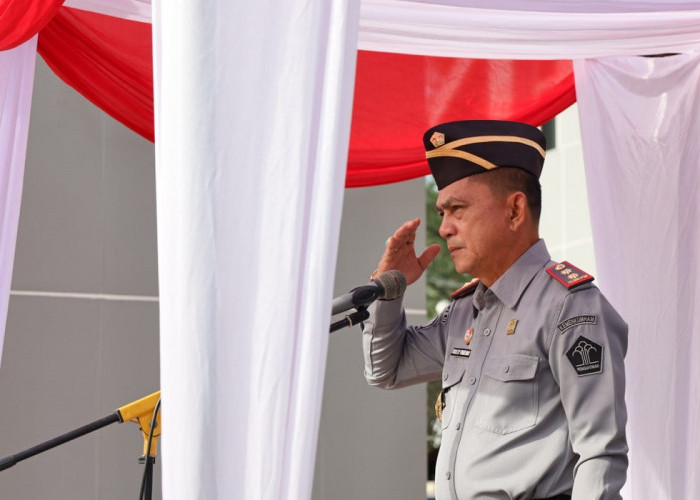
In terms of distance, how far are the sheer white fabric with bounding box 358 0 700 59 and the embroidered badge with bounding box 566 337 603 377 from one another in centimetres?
115

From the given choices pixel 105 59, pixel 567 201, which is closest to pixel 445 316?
pixel 105 59

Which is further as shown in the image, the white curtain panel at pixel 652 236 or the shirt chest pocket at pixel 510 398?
the white curtain panel at pixel 652 236

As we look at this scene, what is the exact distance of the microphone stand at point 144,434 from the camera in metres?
2.36

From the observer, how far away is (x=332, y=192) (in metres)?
1.74

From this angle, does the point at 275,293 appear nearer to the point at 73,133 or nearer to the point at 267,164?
the point at 267,164

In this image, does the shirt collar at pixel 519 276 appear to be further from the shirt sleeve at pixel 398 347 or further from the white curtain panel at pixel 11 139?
the white curtain panel at pixel 11 139

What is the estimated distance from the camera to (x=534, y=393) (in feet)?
7.96

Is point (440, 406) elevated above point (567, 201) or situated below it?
below

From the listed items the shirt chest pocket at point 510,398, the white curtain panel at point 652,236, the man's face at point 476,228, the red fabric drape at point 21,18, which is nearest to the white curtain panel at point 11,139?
the red fabric drape at point 21,18

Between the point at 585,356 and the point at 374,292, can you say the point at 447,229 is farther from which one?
the point at 585,356

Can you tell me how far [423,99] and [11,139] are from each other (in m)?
1.40

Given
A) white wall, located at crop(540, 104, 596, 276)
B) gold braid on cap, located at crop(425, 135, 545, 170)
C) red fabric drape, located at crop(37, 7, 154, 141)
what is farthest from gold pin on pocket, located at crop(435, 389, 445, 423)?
white wall, located at crop(540, 104, 596, 276)

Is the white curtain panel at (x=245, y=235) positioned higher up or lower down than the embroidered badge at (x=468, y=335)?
higher up

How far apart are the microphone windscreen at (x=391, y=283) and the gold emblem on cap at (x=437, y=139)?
1.24 feet
